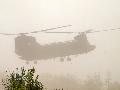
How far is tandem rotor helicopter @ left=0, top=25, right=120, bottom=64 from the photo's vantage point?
34.3 metres

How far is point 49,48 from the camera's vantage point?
3528cm

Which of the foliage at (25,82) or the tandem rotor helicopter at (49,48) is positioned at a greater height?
the tandem rotor helicopter at (49,48)

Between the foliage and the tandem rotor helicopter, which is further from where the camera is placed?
the tandem rotor helicopter

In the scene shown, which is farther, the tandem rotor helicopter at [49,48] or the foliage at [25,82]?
the tandem rotor helicopter at [49,48]

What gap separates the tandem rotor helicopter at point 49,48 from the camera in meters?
34.3

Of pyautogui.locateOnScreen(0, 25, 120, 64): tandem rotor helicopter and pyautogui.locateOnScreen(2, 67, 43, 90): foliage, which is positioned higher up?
pyautogui.locateOnScreen(0, 25, 120, 64): tandem rotor helicopter

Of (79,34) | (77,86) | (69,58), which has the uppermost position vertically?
(79,34)

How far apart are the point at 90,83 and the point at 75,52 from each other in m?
5.12

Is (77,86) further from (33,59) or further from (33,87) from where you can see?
(33,87)

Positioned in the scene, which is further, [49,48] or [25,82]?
[49,48]

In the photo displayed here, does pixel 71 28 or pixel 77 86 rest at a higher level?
pixel 71 28

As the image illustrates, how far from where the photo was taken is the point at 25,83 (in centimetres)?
1223

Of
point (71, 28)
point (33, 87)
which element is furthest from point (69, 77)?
point (33, 87)

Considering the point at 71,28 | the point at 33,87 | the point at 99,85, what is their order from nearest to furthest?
the point at 33,87 < the point at 99,85 < the point at 71,28
